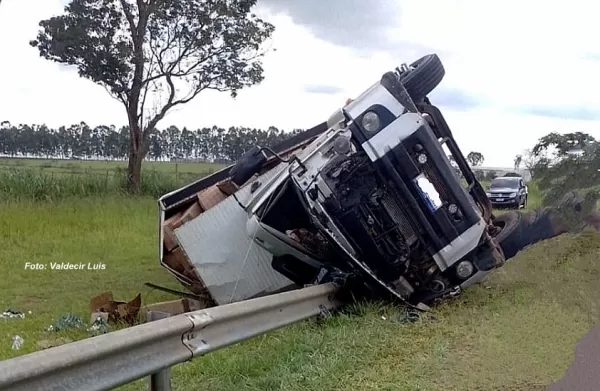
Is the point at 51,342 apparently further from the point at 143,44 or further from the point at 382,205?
the point at 143,44

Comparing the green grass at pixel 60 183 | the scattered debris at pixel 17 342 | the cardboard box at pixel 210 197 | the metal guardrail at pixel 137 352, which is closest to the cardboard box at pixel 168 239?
the cardboard box at pixel 210 197

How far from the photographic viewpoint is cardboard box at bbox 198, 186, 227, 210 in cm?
688

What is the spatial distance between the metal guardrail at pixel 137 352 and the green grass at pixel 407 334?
0.33m

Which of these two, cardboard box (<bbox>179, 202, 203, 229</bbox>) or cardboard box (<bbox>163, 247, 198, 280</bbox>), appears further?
cardboard box (<bbox>163, 247, 198, 280</bbox>)

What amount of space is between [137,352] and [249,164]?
11.3 feet

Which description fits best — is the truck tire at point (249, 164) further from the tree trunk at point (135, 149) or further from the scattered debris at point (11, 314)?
the tree trunk at point (135, 149)

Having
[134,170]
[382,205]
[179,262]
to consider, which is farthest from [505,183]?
[382,205]

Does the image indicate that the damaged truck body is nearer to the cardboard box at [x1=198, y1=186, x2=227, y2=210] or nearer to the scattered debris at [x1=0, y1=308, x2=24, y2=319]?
the cardboard box at [x1=198, y1=186, x2=227, y2=210]

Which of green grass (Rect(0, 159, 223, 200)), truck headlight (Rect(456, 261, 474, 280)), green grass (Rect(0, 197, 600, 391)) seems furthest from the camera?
green grass (Rect(0, 159, 223, 200))

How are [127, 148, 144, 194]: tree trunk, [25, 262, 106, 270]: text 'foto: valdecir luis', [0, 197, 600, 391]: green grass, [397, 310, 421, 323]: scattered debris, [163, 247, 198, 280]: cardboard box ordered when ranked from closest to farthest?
[0, 197, 600, 391]: green grass → [397, 310, 421, 323]: scattered debris → [163, 247, 198, 280]: cardboard box → [25, 262, 106, 270]: text 'foto: valdecir luis' → [127, 148, 144, 194]: tree trunk

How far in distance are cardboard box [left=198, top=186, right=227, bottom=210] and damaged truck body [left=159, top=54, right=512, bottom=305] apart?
627 mm

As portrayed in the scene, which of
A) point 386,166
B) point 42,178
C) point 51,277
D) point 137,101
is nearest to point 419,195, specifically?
point 386,166

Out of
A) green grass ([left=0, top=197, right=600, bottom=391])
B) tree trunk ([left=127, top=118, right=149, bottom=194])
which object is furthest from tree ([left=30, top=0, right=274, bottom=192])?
green grass ([left=0, top=197, right=600, bottom=391])

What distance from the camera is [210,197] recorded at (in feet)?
22.9
